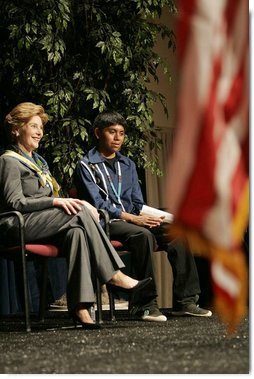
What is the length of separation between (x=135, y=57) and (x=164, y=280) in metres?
2.62

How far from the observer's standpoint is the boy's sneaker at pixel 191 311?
4480mm

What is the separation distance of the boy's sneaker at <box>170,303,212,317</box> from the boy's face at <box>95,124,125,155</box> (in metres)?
0.91

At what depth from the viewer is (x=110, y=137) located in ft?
15.4

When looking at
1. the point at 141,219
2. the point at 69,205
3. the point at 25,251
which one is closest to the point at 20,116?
the point at 69,205

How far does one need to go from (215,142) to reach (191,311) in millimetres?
2560

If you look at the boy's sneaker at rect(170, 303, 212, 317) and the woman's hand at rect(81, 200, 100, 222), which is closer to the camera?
the woman's hand at rect(81, 200, 100, 222)

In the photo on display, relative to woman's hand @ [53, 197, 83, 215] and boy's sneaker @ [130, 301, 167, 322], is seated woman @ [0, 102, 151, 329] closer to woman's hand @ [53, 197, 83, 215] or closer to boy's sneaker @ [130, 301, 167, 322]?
woman's hand @ [53, 197, 83, 215]

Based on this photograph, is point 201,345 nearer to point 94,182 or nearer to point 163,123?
point 94,182

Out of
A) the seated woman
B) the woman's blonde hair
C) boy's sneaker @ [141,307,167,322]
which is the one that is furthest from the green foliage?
boy's sneaker @ [141,307,167,322]

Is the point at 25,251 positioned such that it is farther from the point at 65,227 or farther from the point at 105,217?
the point at 105,217

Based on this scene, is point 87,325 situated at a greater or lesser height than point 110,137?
lesser

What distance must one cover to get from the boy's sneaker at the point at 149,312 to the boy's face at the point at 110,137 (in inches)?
34.7

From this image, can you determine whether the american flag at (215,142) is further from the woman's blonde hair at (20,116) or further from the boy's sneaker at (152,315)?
the woman's blonde hair at (20,116)

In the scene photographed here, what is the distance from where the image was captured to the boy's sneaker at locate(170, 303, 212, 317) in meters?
4.48
